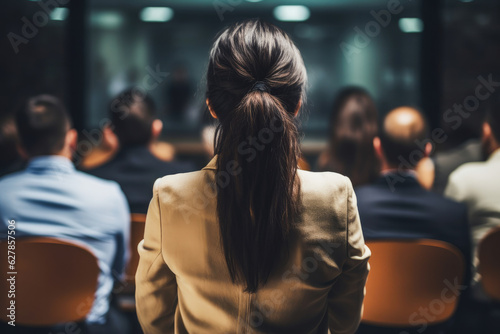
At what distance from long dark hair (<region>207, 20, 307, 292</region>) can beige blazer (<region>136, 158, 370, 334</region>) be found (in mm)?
29

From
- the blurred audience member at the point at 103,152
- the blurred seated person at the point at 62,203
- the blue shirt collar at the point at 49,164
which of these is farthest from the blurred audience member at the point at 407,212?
the blurred audience member at the point at 103,152

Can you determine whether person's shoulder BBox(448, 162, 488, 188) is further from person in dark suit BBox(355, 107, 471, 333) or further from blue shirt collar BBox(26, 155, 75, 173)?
blue shirt collar BBox(26, 155, 75, 173)

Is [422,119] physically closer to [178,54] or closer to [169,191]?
[169,191]

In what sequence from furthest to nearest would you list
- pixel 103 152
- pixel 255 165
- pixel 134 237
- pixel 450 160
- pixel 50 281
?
pixel 103 152 → pixel 450 160 → pixel 134 237 → pixel 50 281 → pixel 255 165

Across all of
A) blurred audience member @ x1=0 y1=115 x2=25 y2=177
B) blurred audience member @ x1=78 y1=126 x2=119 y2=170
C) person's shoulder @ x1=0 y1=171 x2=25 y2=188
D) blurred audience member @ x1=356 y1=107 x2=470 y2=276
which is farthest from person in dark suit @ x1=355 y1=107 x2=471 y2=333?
blurred audience member @ x1=78 y1=126 x2=119 y2=170

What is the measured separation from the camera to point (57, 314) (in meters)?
1.76

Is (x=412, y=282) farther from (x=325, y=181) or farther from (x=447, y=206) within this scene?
(x=325, y=181)

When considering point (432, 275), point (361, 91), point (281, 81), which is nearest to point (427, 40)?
point (361, 91)

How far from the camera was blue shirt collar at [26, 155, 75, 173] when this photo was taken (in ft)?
6.43

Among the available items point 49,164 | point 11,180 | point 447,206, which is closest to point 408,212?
point 447,206

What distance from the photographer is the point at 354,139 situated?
9.45 feet

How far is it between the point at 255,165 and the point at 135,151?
180 cm

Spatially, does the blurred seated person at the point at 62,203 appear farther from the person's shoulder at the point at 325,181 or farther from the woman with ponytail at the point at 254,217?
the person's shoulder at the point at 325,181

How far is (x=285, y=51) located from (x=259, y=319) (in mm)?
577
